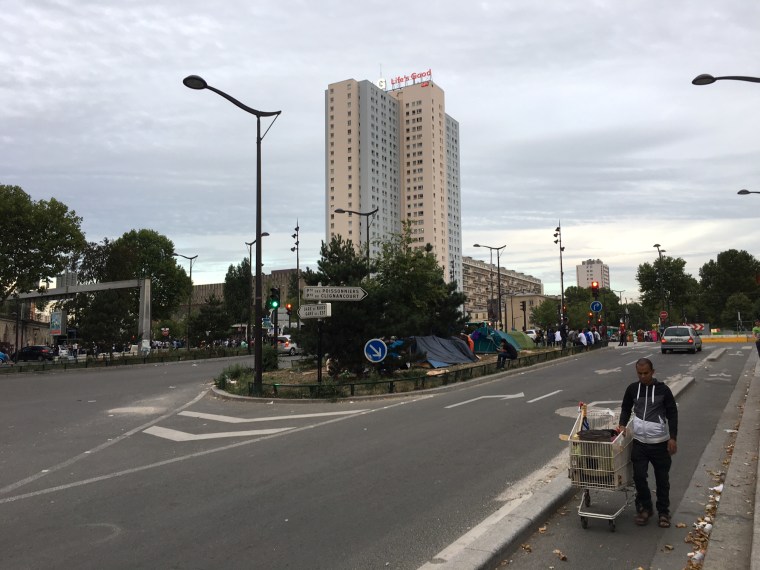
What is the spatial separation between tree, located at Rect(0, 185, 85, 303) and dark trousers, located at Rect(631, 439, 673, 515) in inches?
1358

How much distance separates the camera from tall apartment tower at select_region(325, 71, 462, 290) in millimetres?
159125

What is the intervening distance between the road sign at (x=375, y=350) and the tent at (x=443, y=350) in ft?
21.5

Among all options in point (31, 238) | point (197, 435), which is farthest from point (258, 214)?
point (31, 238)

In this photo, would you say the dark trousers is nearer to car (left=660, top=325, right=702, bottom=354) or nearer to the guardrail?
the guardrail

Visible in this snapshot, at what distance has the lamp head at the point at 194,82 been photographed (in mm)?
15211

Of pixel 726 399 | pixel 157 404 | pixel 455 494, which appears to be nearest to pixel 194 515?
pixel 455 494

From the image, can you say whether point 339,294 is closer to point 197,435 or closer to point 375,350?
point 375,350

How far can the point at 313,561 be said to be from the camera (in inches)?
193

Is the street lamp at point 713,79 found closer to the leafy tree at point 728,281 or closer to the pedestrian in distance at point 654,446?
the pedestrian in distance at point 654,446

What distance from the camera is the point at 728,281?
102250 mm

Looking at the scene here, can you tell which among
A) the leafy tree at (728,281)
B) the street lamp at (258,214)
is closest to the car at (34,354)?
the street lamp at (258,214)

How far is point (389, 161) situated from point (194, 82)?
155957 millimetres

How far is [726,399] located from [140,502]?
1367cm

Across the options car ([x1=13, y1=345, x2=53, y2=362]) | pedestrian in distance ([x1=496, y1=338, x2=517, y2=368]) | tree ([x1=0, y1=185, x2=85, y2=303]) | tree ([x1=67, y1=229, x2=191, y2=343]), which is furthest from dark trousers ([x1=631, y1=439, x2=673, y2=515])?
car ([x1=13, y1=345, x2=53, y2=362])
